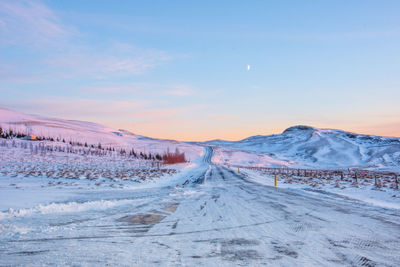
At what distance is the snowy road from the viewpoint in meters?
5.16

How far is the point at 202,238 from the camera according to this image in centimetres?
661

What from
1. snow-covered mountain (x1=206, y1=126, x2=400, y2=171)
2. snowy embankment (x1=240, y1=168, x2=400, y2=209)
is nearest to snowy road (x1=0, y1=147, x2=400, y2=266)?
snowy embankment (x1=240, y1=168, x2=400, y2=209)

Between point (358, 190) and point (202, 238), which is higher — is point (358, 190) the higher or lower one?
the lower one

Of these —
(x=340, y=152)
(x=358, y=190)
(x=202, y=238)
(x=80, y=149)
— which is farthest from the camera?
(x=340, y=152)

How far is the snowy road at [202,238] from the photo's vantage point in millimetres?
5164

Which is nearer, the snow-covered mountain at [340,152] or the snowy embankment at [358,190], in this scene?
the snowy embankment at [358,190]

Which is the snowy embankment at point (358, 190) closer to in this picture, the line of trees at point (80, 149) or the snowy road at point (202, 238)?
the snowy road at point (202, 238)

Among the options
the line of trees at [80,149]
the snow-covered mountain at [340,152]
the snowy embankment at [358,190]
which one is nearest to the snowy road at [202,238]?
the snowy embankment at [358,190]

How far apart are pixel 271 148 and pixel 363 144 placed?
5579 cm

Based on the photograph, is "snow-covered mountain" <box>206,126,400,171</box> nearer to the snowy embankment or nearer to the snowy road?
the snowy embankment

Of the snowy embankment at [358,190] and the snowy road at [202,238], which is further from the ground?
the snowy road at [202,238]

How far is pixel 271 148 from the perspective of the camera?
194 metres

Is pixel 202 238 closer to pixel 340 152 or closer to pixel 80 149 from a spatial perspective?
pixel 80 149

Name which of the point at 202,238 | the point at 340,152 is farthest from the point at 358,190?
the point at 340,152
